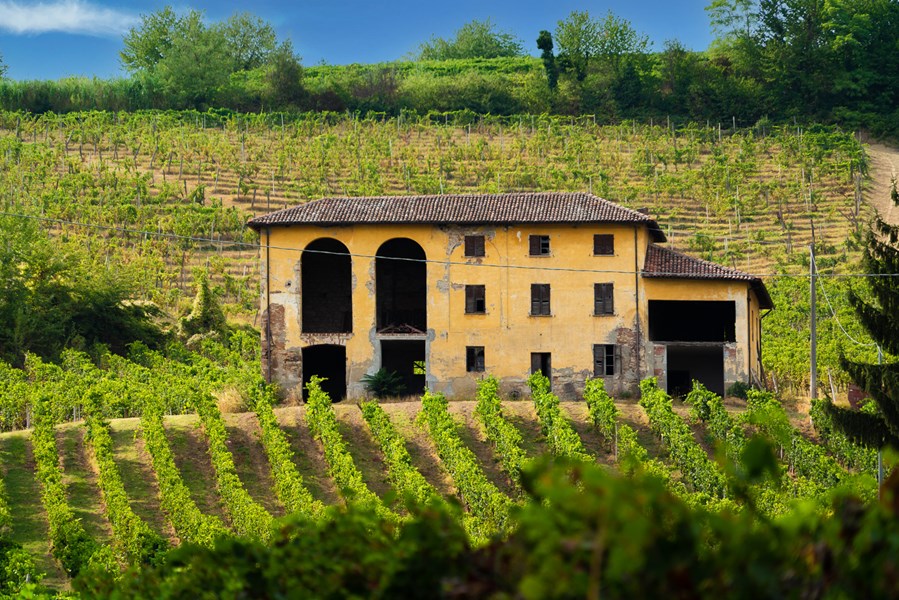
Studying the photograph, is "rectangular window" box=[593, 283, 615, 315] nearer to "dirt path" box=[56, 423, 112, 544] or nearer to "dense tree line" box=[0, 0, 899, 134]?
"dirt path" box=[56, 423, 112, 544]

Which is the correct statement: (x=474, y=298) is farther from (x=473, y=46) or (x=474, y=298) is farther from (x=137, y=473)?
(x=473, y=46)

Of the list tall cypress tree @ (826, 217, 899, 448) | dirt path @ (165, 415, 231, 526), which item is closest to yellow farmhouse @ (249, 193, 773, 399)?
dirt path @ (165, 415, 231, 526)

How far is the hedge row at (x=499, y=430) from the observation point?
1158 inches

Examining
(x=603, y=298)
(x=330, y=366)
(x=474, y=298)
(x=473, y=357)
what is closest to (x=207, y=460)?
(x=330, y=366)

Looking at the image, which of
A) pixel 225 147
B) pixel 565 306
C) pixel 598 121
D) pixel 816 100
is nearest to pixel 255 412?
pixel 565 306

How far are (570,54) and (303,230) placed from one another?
58733 millimetres

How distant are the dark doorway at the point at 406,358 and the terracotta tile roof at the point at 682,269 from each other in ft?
23.2

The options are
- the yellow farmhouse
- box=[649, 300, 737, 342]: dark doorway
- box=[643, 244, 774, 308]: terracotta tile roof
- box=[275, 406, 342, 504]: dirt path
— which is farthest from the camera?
box=[649, 300, 737, 342]: dark doorway

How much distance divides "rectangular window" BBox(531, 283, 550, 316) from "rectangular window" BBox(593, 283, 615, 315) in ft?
4.34

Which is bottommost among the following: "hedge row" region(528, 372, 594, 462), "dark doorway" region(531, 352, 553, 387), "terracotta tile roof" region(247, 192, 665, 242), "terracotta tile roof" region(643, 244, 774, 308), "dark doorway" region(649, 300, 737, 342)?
"hedge row" region(528, 372, 594, 462)

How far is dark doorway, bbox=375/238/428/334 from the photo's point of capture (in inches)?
1546

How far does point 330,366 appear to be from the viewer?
127 ft

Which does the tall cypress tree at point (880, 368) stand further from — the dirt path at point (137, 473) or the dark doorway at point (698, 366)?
the dirt path at point (137, 473)

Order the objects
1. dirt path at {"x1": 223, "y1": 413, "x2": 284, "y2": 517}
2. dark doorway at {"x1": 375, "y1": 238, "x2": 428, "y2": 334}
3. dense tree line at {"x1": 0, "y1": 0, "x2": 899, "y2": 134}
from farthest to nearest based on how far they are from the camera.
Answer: dense tree line at {"x1": 0, "y1": 0, "x2": 899, "y2": 134}, dark doorway at {"x1": 375, "y1": 238, "x2": 428, "y2": 334}, dirt path at {"x1": 223, "y1": 413, "x2": 284, "y2": 517}
